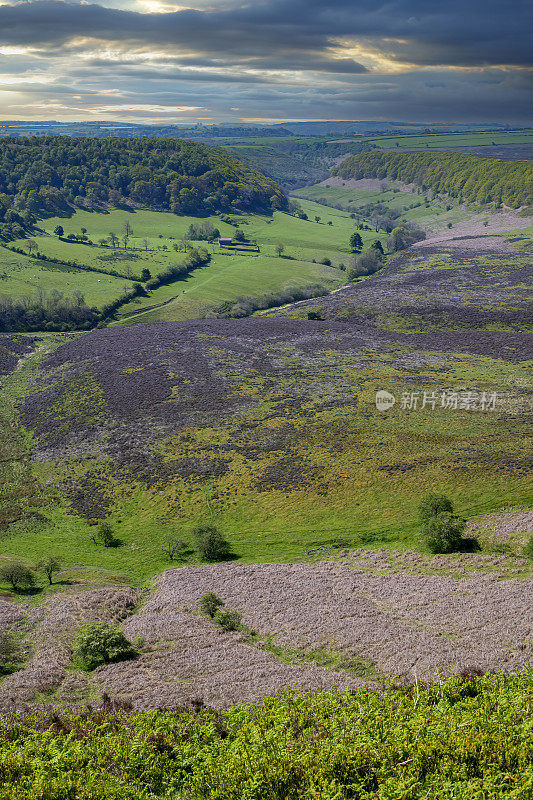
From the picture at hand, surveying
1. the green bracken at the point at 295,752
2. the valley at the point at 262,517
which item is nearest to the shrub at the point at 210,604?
the valley at the point at 262,517

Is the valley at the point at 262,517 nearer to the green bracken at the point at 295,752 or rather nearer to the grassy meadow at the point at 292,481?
the grassy meadow at the point at 292,481

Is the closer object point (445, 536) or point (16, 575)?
point (16, 575)

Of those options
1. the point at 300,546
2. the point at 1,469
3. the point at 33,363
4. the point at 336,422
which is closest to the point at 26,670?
the point at 300,546

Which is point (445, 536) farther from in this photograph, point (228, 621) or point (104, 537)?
point (104, 537)

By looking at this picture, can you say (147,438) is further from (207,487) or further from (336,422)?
(336,422)

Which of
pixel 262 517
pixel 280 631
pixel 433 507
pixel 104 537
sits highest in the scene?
pixel 433 507

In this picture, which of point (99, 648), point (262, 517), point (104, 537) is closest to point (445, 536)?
point (262, 517)
